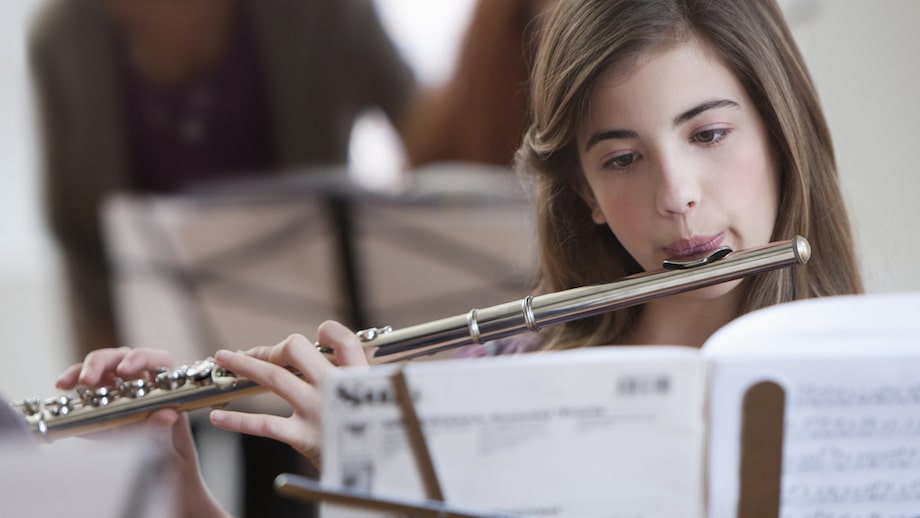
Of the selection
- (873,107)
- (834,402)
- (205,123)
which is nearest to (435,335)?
(834,402)

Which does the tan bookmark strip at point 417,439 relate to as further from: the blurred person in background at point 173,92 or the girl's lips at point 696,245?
the blurred person in background at point 173,92

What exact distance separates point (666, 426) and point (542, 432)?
7 centimetres

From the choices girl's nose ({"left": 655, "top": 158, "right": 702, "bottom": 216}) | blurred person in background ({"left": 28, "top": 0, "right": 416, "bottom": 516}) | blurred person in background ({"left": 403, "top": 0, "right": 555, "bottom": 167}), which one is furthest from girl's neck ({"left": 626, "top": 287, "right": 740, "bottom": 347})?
blurred person in background ({"left": 28, "top": 0, "right": 416, "bottom": 516})

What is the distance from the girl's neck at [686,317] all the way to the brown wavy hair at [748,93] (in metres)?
0.01

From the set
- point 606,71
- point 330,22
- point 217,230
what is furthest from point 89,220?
point 606,71

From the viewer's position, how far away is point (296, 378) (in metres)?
0.73

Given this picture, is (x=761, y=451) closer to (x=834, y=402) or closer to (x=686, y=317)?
(x=834, y=402)

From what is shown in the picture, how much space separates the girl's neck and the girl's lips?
63 millimetres

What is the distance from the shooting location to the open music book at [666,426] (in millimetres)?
542

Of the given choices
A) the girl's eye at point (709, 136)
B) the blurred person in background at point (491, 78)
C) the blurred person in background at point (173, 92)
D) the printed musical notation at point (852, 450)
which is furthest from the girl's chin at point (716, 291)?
the blurred person in background at point (173, 92)

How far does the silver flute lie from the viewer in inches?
29.2

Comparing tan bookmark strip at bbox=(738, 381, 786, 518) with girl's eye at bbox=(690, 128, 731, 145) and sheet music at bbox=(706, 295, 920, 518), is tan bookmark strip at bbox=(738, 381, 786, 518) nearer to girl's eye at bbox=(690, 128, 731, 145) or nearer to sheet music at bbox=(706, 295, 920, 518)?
sheet music at bbox=(706, 295, 920, 518)

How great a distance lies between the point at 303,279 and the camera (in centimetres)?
122

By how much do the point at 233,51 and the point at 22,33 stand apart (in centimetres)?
107
